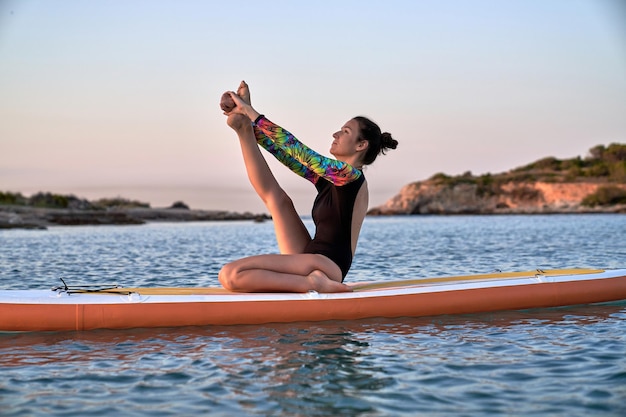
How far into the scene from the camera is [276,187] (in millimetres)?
5344

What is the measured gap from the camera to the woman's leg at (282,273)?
16.7 feet

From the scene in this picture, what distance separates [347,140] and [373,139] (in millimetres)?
193

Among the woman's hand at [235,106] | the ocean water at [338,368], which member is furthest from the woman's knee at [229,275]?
Answer: the woman's hand at [235,106]

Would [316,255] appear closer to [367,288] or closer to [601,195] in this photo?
[367,288]

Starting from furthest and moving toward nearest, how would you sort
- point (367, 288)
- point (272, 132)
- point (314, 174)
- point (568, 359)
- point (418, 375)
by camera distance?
point (367, 288), point (314, 174), point (272, 132), point (568, 359), point (418, 375)

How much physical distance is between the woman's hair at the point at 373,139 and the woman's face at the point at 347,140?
4 cm

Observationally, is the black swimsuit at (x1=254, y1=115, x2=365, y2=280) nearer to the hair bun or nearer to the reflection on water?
the hair bun

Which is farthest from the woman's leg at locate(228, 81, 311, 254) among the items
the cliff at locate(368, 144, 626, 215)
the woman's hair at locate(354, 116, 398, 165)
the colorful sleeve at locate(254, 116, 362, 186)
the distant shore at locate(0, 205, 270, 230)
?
the cliff at locate(368, 144, 626, 215)

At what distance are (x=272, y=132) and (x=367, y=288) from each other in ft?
5.36

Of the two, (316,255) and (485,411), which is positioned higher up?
(316,255)

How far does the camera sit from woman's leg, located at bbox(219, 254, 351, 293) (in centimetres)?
510

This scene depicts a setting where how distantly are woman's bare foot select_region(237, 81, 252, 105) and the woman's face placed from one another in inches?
28.0

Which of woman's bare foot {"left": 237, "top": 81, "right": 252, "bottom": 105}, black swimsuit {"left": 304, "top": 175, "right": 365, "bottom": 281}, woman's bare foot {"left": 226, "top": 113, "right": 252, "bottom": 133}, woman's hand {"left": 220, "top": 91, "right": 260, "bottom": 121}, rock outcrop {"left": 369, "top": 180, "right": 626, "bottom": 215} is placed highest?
rock outcrop {"left": 369, "top": 180, "right": 626, "bottom": 215}

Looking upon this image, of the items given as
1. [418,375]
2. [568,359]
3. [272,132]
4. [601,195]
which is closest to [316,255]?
[272,132]
